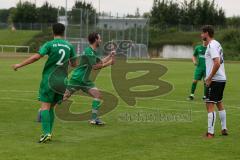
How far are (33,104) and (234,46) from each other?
66.7m

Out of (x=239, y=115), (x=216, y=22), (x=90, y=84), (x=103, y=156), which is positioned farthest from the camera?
(x=216, y=22)

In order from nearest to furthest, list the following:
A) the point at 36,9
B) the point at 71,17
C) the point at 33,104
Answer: the point at 33,104 → the point at 71,17 → the point at 36,9

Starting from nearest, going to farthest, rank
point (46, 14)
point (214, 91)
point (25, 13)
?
point (214, 91) → point (25, 13) → point (46, 14)

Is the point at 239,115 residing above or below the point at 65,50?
below

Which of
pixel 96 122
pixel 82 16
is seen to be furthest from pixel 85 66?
pixel 82 16

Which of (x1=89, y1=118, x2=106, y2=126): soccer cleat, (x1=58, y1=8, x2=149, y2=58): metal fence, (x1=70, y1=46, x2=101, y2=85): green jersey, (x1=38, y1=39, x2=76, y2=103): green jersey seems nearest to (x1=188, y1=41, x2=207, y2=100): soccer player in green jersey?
(x1=89, y1=118, x2=106, y2=126): soccer cleat

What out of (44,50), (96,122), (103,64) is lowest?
Result: (96,122)

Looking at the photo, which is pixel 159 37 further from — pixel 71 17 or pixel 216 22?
pixel 71 17

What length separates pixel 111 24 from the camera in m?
71.1

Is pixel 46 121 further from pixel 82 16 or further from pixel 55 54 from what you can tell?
pixel 82 16

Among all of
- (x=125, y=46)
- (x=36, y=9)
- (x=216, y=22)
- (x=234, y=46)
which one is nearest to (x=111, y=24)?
(x=125, y=46)

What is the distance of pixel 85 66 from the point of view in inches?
553

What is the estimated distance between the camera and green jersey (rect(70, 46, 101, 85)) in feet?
45.7

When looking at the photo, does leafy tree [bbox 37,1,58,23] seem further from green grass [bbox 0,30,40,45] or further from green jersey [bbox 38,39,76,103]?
green jersey [bbox 38,39,76,103]
